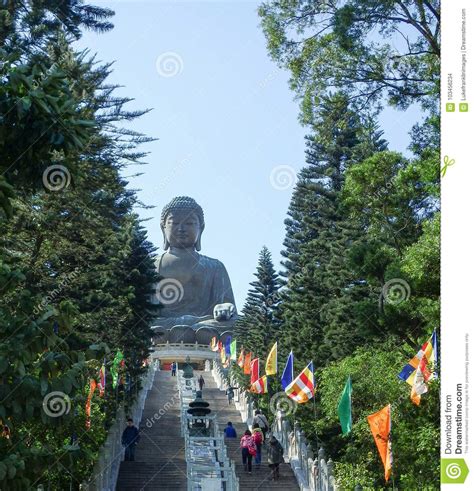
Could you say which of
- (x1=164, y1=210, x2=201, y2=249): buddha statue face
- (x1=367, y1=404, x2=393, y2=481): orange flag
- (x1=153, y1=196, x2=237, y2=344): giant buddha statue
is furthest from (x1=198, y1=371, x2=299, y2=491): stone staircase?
(x1=164, y1=210, x2=201, y2=249): buddha statue face

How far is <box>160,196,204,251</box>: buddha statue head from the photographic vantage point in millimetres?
50875

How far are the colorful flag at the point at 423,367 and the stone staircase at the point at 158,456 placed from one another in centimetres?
530

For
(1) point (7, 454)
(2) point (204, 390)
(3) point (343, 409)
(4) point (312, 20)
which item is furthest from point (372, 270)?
(2) point (204, 390)

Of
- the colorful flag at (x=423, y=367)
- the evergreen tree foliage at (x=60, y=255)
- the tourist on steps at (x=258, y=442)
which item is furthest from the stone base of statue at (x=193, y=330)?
the colorful flag at (x=423, y=367)

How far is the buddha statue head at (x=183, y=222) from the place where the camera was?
50.9 metres

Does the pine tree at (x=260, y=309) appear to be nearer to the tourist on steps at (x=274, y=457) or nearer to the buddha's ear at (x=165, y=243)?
the buddha's ear at (x=165, y=243)

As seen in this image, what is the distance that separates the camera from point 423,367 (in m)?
15.2

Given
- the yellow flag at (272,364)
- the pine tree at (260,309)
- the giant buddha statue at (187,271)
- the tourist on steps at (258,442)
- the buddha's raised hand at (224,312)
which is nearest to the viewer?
the tourist on steps at (258,442)

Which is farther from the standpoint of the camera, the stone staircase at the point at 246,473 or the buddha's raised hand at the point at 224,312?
the buddha's raised hand at the point at 224,312

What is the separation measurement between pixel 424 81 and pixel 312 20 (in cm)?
199

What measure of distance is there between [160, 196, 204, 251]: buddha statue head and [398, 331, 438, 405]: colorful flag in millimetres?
35402

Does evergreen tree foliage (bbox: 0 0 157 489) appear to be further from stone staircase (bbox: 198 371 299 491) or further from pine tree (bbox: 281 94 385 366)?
pine tree (bbox: 281 94 385 366)

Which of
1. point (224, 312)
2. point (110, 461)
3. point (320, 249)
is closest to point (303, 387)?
point (110, 461)

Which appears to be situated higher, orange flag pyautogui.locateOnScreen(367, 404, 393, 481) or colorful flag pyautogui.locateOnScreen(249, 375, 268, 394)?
colorful flag pyautogui.locateOnScreen(249, 375, 268, 394)
